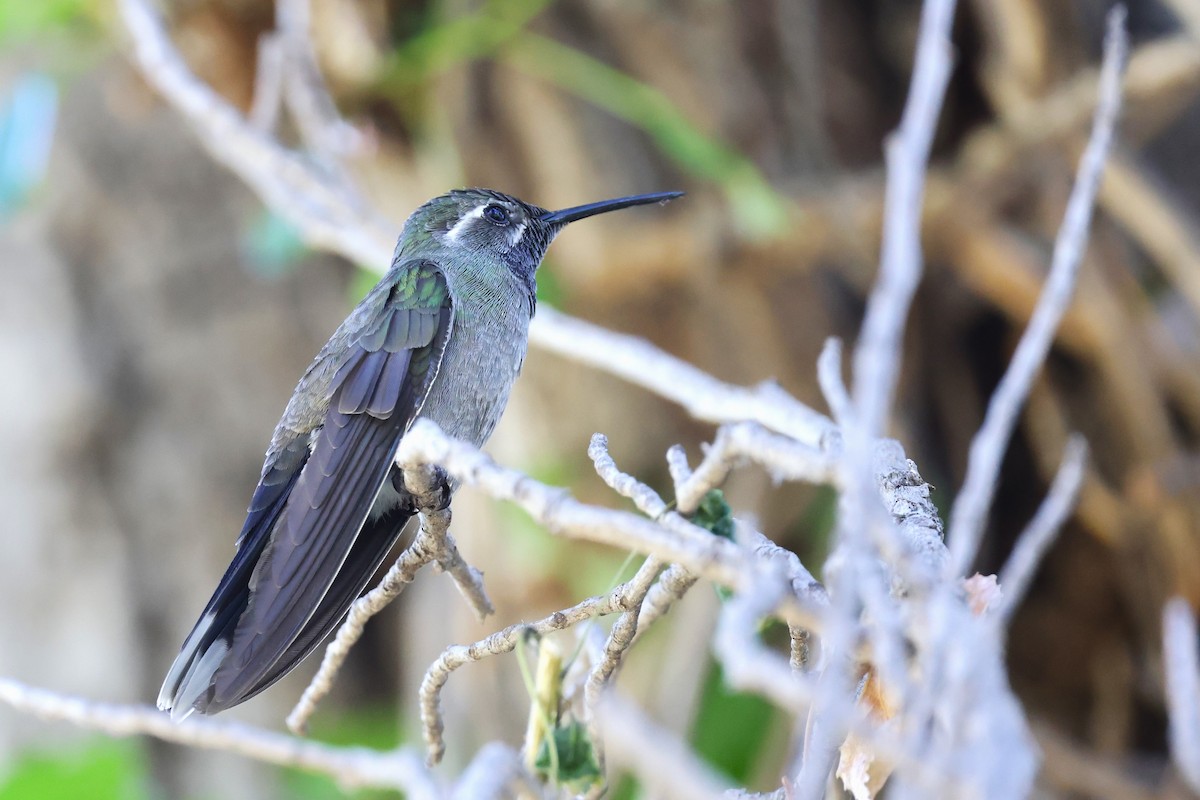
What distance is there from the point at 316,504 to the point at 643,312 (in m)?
2.17

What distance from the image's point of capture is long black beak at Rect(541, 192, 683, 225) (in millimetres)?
2627

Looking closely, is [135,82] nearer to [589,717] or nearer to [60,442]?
[60,442]

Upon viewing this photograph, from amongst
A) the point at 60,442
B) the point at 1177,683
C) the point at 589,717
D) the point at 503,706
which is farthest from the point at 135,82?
the point at 1177,683

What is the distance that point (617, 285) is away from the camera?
374cm

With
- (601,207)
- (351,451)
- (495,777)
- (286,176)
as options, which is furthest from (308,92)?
(495,777)

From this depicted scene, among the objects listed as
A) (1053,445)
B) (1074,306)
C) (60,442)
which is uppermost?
(1074,306)

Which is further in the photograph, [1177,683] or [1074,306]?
[1074,306]

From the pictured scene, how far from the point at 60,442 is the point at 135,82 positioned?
58.6 inches

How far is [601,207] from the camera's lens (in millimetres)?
2662

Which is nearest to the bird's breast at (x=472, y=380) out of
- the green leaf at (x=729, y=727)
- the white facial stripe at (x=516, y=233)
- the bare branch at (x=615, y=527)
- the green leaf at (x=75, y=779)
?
the white facial stripe at (x=516, y=233)

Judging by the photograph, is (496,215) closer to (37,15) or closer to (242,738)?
(242,738)

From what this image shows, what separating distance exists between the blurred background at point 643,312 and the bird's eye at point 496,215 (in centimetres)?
57

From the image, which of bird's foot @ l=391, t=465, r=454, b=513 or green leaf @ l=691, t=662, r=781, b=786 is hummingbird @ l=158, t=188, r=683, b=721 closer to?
bird's foot @ l=391, t=465, r=454, b=513

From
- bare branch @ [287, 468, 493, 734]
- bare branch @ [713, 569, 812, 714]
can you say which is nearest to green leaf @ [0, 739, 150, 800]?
bare branch @ [287, 468, 493, 734]
